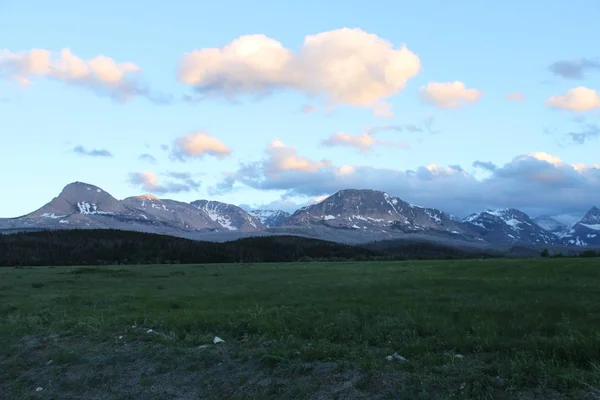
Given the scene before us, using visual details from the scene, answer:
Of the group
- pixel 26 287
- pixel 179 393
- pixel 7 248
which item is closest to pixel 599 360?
pixel 179 393

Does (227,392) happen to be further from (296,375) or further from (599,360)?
(599,360)

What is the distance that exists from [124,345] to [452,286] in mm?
→ 24076

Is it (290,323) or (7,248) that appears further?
(7,248)

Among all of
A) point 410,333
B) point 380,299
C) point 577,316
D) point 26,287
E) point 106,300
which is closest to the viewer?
point 410,333

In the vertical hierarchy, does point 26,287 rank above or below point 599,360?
below

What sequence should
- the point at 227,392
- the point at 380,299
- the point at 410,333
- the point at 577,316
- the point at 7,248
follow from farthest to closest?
the point at 7,248 < the point at 380,299 < the point at 577,316 < the point at 410,333 < the point at 227,392

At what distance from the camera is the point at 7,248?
183625 millimetres

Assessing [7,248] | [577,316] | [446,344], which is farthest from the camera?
[7,248]

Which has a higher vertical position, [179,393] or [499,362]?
[499,362]

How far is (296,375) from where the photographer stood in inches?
521

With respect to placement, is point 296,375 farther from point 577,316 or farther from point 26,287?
point 26,287

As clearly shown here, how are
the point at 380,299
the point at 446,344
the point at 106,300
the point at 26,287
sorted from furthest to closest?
the point at 26,287, the point at 106,300, the point at 380,299, the point at 446,344

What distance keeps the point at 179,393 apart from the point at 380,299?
1662 cm

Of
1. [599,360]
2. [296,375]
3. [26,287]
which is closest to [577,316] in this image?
[599,360]
